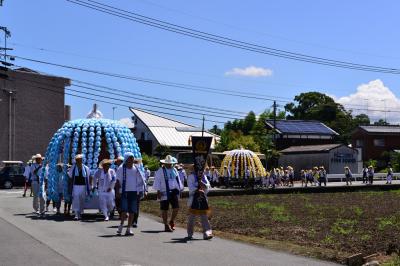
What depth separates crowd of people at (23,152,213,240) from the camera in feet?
45.3

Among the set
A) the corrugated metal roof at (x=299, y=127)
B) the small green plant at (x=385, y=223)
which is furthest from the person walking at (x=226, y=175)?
the corrugated metal roof at (x=299, y=127)

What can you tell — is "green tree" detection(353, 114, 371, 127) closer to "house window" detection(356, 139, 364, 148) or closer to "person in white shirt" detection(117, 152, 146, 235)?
"house window" detection(356, 139, 364, 148)

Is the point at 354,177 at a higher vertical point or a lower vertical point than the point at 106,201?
higher

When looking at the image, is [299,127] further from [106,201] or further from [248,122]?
[106,201]

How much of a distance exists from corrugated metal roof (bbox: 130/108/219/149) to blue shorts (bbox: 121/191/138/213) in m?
51.0

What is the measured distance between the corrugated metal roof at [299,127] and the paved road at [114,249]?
6004 cm

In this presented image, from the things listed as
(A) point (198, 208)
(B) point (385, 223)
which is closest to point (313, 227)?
(B) point (385, 223)

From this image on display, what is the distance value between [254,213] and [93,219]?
5458 mm

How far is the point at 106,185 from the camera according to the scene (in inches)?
671

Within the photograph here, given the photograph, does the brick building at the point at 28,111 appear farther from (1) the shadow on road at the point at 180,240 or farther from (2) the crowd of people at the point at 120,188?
(1) the shadow on road at the point at 180,240

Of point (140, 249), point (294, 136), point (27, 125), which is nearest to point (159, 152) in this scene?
point (27, 125)

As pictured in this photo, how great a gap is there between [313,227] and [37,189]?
883cm

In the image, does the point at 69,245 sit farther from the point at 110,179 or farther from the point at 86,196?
the point at 86,196

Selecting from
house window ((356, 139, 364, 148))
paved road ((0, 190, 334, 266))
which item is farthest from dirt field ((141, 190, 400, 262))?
house window ((356, 139, 364, 148))
